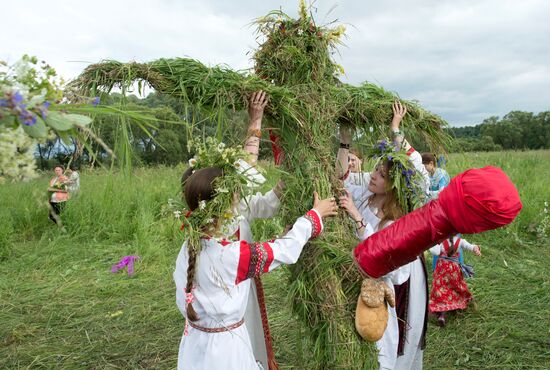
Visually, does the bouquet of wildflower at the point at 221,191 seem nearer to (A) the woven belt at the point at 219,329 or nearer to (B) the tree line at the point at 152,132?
(B) the tree line at the point at 152,132

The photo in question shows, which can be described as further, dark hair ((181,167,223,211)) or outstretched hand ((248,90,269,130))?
outstretched hand ((248,90,269,130))

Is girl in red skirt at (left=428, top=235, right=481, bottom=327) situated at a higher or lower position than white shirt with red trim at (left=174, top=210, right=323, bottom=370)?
lower

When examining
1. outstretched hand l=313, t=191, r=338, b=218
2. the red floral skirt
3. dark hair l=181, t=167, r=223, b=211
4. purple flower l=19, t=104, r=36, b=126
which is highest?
purple flower l=19, t=104, r=36, b=126

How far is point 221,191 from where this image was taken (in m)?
2.06

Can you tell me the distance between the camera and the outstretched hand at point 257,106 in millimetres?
2361

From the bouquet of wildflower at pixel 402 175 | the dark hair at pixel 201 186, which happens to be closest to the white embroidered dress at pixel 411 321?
the bouquet of wildflower at pixel 402 175

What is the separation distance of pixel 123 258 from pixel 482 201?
494cm

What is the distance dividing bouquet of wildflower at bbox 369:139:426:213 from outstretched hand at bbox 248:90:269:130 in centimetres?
79

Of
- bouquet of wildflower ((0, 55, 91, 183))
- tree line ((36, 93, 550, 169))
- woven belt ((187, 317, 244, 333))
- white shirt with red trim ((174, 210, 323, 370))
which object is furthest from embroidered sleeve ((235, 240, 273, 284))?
bouquet of wildflower ((0, 55, 91, 183))

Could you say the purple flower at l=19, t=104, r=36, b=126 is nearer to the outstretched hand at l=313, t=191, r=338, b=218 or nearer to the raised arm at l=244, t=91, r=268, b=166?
the raised arm at l=244, t=91, r=268, b=166

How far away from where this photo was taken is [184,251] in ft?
7.61

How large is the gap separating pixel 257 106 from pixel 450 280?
3.17 metres

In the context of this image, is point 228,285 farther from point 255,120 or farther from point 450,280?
point 450,280

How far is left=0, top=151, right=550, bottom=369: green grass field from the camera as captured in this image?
3.70 m
